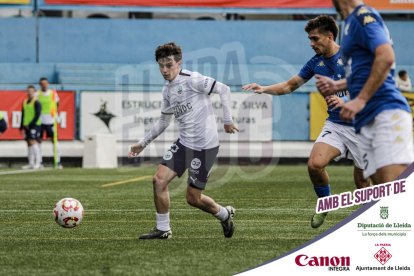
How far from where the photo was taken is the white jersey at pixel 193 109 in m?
11.2

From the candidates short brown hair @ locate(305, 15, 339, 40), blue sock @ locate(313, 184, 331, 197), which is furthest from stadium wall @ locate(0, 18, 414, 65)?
short brown hair @ locate(305, 15, 339, 40)

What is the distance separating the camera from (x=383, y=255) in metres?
7.83

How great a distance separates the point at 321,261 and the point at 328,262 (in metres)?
0.06

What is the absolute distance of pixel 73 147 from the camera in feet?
101

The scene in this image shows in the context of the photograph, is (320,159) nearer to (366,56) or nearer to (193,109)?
(193,109)

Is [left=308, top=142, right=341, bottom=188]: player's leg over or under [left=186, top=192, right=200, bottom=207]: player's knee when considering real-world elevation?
over

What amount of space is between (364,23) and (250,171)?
19385 millimetres

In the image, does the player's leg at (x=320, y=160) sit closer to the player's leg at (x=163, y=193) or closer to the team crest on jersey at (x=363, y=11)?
the player's leg at (x=163, y=193)

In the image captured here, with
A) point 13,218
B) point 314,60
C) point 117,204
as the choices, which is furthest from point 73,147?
point 314,60

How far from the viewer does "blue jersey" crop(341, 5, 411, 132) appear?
7625 millimetres

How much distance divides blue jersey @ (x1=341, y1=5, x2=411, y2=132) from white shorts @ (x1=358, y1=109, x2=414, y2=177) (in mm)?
63

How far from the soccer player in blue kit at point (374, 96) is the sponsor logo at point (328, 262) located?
690 millimetres

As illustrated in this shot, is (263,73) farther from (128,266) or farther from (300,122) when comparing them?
(128,266)

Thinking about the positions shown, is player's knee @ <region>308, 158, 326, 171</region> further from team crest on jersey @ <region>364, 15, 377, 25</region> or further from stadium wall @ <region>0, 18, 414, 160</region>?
stadium wall @ <region>0, 18, 414, 160</region>
